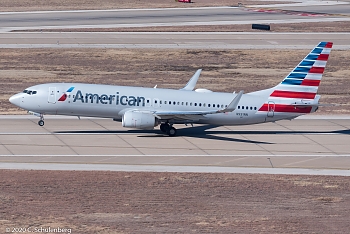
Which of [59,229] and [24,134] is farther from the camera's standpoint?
[24,134]

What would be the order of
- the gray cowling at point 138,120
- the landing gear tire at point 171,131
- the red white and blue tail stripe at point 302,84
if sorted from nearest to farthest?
the gray cowling at point 138,120
the landing gear tire at point 171,131
the red white and blue tail stripe at point 302,84

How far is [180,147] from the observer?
53.2 m

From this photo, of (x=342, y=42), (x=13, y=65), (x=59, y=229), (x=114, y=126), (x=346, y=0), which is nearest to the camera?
(x=59, y=229)

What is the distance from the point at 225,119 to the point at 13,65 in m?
38.6

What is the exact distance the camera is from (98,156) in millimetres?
49844

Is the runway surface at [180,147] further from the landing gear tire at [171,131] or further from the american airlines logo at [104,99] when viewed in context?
the american airlines logo at [104,99]

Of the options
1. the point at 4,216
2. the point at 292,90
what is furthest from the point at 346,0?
the point at 4,216

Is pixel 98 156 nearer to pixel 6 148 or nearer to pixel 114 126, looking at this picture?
pixel 6 148

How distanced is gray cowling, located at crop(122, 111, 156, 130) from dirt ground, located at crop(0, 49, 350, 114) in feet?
67.8

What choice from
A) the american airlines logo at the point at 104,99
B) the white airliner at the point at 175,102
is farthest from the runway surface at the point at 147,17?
the american airlines logo at the point at 104,99

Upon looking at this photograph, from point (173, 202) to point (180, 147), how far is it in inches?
540

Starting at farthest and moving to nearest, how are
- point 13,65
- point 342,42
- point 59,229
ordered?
point 342,42 < point 13,65 < point 59,229

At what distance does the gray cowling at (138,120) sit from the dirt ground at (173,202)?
9.61 metres

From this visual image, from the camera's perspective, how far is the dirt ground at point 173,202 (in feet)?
118
